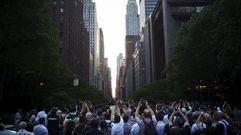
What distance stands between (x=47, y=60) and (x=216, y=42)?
697 inches

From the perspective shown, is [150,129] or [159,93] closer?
[150,129]

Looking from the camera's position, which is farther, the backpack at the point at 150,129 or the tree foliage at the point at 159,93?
the tree foliage at the point at 159,93

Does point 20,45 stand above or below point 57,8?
below

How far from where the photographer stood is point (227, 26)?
3478cm

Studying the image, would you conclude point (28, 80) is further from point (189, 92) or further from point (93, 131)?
point (93, 131)

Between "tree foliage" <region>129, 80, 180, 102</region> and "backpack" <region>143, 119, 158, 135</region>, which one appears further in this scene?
"tree foliage" <region>129, 80, 180, 102</region>

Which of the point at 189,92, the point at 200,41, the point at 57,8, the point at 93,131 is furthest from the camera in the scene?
the point at 57,8

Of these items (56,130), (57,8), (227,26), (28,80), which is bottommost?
(56,130)

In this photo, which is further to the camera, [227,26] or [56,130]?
[227,26]

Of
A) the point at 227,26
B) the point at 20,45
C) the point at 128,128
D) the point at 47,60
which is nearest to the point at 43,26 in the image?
the point at 20,45

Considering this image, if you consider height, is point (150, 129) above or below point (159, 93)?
below

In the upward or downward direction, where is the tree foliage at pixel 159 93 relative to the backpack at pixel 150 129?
upward

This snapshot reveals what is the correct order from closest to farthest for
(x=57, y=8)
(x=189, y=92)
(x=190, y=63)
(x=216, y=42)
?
(x=216, y=42), (x=190, y=63), (x=189, y=92), (x=57, y=8)

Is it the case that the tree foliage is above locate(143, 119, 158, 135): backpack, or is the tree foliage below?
above
